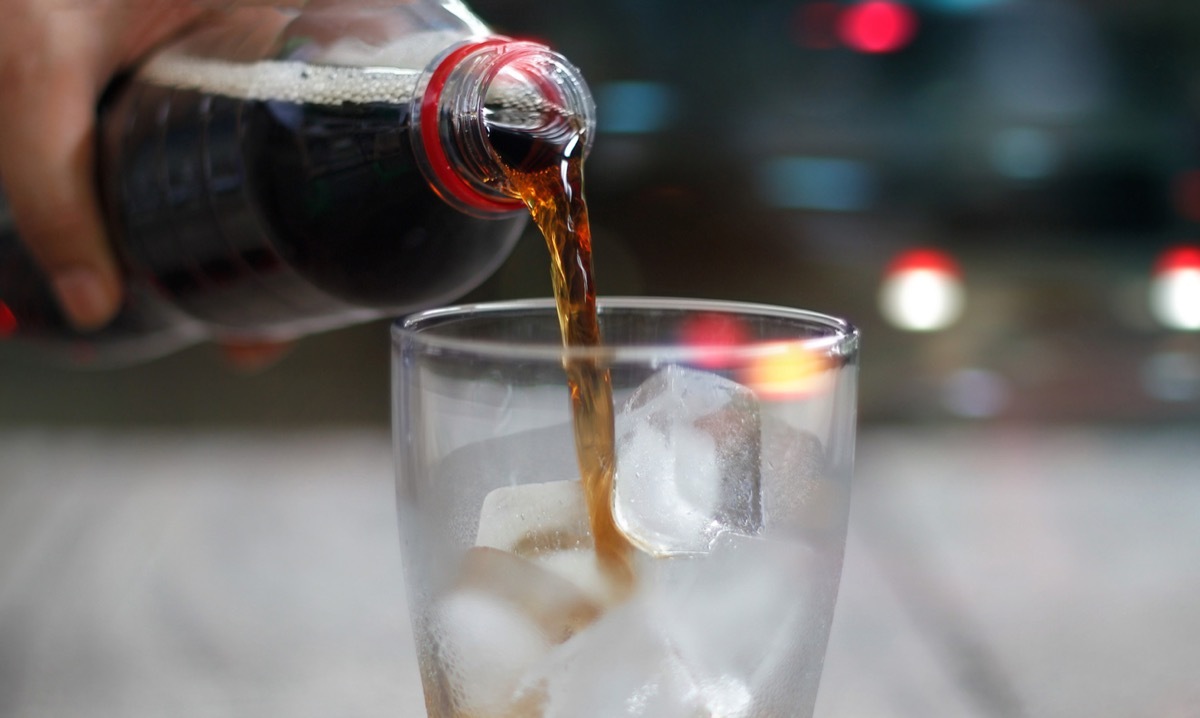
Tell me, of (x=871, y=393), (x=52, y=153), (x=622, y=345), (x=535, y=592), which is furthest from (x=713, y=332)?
(x=871, y=393)

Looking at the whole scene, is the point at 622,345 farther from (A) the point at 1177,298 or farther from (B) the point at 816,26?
(A) the point at 1177,298

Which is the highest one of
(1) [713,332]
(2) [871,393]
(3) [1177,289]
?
(1) [713,332]

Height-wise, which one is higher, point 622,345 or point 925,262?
point 622,345

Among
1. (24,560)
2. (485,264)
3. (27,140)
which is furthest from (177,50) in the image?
(24,560)

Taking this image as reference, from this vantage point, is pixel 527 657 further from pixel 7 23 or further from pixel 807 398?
pixel 7 23

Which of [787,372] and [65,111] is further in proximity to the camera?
[65,111]

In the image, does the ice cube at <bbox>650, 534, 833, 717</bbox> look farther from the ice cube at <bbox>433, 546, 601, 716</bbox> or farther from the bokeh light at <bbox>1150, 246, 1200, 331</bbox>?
the bokeh light at <bbox>1150, 246, 1200, 331</bbox>
